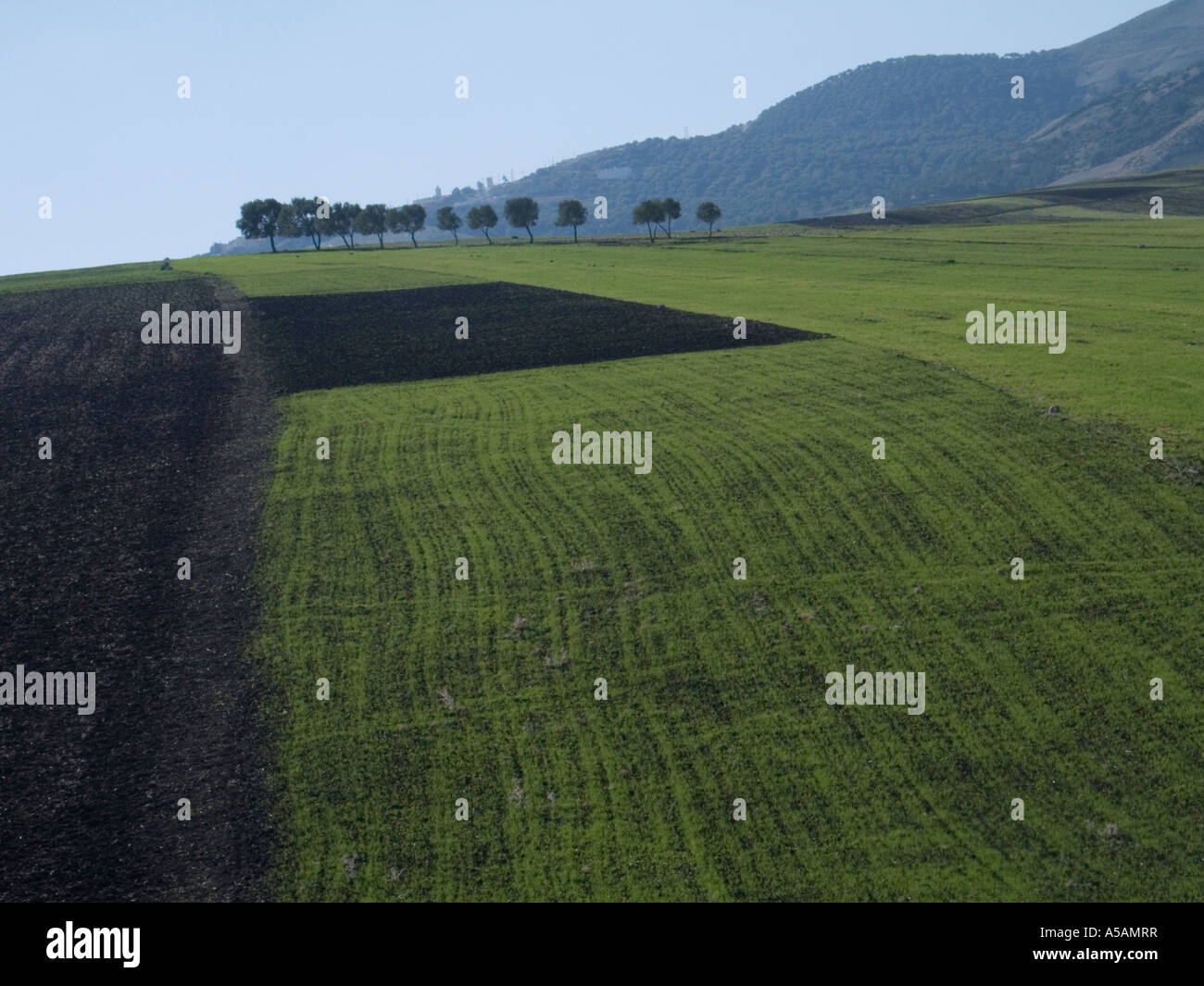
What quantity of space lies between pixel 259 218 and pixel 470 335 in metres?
137

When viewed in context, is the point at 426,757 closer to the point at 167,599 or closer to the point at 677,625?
the point at 677,625

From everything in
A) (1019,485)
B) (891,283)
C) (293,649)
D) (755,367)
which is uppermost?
(891,283)

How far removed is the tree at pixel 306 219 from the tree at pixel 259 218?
15.1 ft

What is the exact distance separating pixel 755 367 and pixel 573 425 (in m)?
11.7

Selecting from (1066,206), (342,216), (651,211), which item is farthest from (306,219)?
(1066,206)

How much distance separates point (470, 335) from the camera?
64.3 m

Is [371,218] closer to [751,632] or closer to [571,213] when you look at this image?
[571,213]

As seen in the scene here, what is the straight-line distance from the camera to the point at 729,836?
20047 millimetres

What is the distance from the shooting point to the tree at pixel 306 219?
178 meters

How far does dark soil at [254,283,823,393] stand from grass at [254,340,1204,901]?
1465 centimetres

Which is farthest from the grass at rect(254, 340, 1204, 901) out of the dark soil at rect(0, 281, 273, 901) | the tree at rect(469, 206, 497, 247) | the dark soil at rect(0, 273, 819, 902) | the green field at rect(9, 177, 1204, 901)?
the tree at rect(469, 206, 497, 247)

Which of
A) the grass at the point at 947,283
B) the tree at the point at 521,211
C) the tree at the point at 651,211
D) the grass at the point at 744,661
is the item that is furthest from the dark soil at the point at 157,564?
the tree at the point at 521,211

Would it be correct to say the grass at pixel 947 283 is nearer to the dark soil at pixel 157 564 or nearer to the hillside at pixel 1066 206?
the dark soil at pixel 157 564
